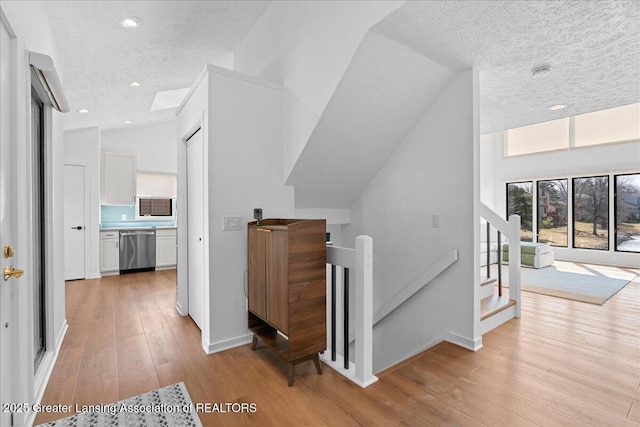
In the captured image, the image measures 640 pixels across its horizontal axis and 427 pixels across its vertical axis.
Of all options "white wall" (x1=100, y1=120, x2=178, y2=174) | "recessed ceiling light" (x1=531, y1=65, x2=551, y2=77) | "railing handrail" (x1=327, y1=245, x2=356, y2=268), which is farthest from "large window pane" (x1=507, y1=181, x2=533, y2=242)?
"white wall" (x1=100, y1=120, x2=178, y2=174)

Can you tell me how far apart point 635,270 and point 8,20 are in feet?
29.9

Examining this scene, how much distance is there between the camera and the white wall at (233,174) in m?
2.57

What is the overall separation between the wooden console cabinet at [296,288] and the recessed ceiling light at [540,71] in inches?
95.9

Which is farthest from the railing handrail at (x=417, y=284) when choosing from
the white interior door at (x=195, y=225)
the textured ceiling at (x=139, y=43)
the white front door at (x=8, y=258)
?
the textured ceiling at (x=139, y=43)

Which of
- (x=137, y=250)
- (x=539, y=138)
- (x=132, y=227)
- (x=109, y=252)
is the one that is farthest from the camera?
(x=539, y=138)

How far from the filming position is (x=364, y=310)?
207cm

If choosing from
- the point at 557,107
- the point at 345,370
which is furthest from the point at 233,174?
the point at 557,107

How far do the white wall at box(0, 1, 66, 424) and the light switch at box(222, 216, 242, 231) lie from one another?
49.5 inches

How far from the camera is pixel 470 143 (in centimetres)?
261

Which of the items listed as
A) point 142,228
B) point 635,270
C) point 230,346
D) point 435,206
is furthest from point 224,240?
point 635,270

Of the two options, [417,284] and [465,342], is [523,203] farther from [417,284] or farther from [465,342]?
[465,342]

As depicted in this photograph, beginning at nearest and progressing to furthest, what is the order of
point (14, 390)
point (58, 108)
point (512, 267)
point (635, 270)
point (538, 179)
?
point (14, 390) < point (58, 108) < point (512, 267) < point (635, 270) < point (538, 179)

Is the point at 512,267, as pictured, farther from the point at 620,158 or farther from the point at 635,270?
the point at 620,158

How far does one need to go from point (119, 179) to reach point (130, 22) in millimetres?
4273
